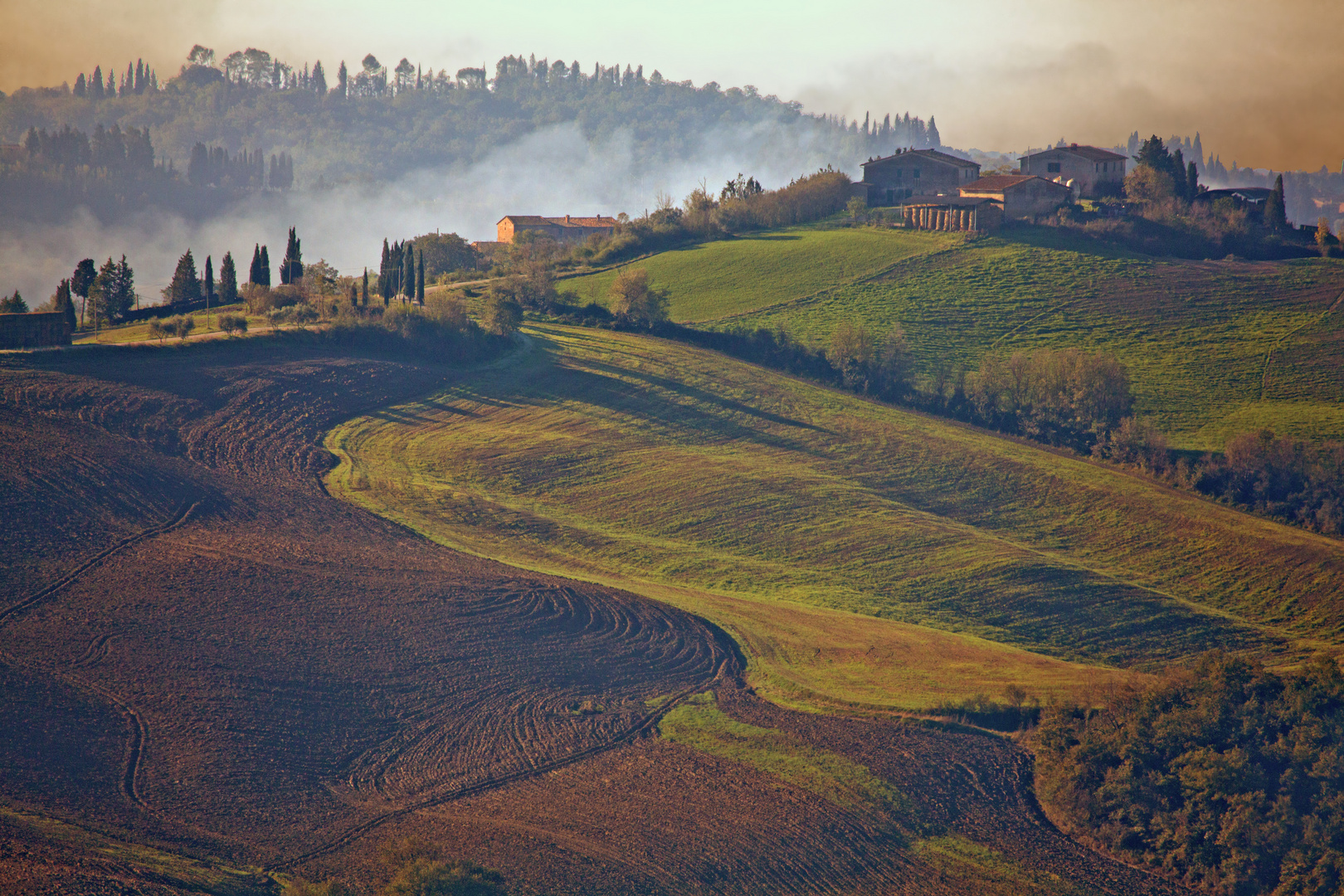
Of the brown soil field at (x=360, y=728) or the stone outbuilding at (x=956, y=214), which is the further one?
the stone outbuilding at (x=956, y=214)

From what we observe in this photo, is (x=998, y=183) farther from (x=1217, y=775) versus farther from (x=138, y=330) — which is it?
(x=1217, y=775)

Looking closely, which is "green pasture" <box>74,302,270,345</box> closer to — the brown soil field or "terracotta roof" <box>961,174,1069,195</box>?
the brown soil field

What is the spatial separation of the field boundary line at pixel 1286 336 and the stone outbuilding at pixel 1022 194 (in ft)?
92.1

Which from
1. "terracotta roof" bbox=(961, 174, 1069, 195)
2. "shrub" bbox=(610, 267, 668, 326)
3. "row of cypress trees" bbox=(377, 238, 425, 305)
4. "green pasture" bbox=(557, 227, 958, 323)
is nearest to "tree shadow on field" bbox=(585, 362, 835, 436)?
"shrub" bbox=(610, 267, 668, 326)

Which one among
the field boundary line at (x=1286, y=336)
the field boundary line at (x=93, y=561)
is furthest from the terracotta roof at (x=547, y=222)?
the field boundary line at (x=93, y=561)

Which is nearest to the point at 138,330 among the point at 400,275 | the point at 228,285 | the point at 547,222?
the point at 228,285

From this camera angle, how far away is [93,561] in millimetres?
37094

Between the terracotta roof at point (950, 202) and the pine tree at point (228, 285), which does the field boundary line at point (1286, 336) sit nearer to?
the terracotta roof at point (950, 202)

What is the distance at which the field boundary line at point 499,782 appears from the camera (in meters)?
23.4

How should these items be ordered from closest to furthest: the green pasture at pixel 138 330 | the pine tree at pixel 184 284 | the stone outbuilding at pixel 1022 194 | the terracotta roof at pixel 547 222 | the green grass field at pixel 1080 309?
the green pasture at pixel 138 330 < the green grass field at pixel 1080 309 < the pine tree at pixel 184 284 < the stone outbuilding at pixel 1022 194 < the terracotta roof at pixel 547 222

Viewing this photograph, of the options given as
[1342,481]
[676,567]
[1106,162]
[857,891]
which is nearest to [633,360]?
[676,567]

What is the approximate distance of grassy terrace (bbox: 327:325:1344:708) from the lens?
1588 inches

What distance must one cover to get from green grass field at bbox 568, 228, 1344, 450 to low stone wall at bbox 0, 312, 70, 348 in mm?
43626

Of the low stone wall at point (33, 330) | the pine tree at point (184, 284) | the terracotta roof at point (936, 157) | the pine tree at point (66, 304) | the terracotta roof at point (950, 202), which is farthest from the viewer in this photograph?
the terracotta roof at point (936, 157)
